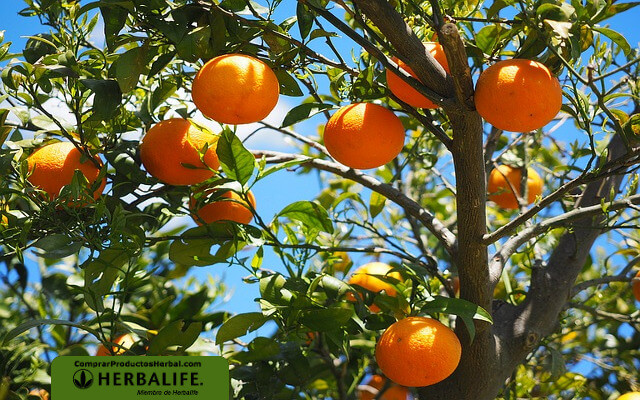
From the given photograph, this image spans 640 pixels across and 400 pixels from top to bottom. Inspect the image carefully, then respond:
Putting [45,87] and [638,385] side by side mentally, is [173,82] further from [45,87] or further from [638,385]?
[638,385]

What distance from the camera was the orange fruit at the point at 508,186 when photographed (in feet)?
5.34

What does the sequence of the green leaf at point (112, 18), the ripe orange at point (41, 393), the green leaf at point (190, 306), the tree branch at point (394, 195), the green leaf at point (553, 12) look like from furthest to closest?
1. the green leaf at point (190, 306)
2. the ripe orange at point (41, 393)
3. the tree branch at point (394, 195)
4. the green leaf at point (112, 18)
5. the green leaf at point (553, 12)

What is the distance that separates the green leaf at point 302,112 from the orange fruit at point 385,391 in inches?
23.1

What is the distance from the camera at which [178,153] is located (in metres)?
1.08

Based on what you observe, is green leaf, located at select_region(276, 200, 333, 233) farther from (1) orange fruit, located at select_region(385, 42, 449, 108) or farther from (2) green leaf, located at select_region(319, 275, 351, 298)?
(1) orange fruit, located at select_region(385, 42, 449, 108)

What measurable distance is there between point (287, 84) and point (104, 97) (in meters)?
0.26

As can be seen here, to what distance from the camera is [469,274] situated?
117cm

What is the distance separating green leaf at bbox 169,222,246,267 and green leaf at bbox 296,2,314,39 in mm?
307

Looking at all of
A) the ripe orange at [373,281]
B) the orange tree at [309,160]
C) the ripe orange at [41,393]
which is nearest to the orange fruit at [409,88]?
the orange tree at [309,160]

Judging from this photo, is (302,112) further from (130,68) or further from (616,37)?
(616,37)

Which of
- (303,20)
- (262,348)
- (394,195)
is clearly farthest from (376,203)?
(303,20)

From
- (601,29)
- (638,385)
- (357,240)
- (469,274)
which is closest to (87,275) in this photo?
(469,274)

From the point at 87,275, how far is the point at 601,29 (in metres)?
0.77

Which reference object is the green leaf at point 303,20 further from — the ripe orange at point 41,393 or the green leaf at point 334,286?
the ripe orange at point 41,393
